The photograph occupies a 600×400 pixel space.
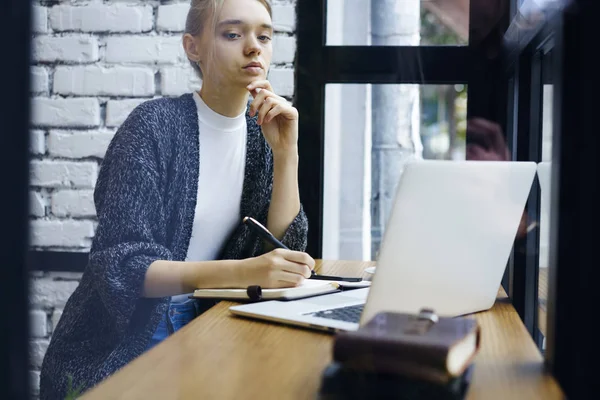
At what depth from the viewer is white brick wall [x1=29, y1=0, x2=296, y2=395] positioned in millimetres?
1604

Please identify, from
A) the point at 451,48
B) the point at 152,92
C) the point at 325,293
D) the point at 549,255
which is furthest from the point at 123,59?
the point at 549,255

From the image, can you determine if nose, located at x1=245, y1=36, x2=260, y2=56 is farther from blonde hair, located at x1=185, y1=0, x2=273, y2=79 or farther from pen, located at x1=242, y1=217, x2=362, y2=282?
pen, located at x1=242, y1=217, x2=362, y2=282

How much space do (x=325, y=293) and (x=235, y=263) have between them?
0.47 ft

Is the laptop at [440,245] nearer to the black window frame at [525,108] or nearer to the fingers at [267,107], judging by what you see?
the black window frame at [525,108]

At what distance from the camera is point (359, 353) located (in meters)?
0.50

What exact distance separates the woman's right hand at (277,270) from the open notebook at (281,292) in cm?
1

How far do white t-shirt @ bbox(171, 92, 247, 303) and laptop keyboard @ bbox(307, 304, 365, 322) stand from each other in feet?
1.82

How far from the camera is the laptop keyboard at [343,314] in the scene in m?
0.78

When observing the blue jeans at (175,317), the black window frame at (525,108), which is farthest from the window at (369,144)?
the blue jeans at (175,317)

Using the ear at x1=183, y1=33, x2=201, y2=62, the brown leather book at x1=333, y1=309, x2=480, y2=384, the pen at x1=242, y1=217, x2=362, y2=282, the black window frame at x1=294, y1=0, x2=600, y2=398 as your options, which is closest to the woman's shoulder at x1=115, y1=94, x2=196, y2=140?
the ear at x1=183, y1=33, x2=201, y2=62

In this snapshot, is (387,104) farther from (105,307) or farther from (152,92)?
(105,307)

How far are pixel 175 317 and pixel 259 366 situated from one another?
61 centimetres

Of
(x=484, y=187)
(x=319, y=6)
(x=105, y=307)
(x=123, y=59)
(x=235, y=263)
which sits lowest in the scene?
(x=105, y=307)

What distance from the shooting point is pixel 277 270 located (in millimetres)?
970
